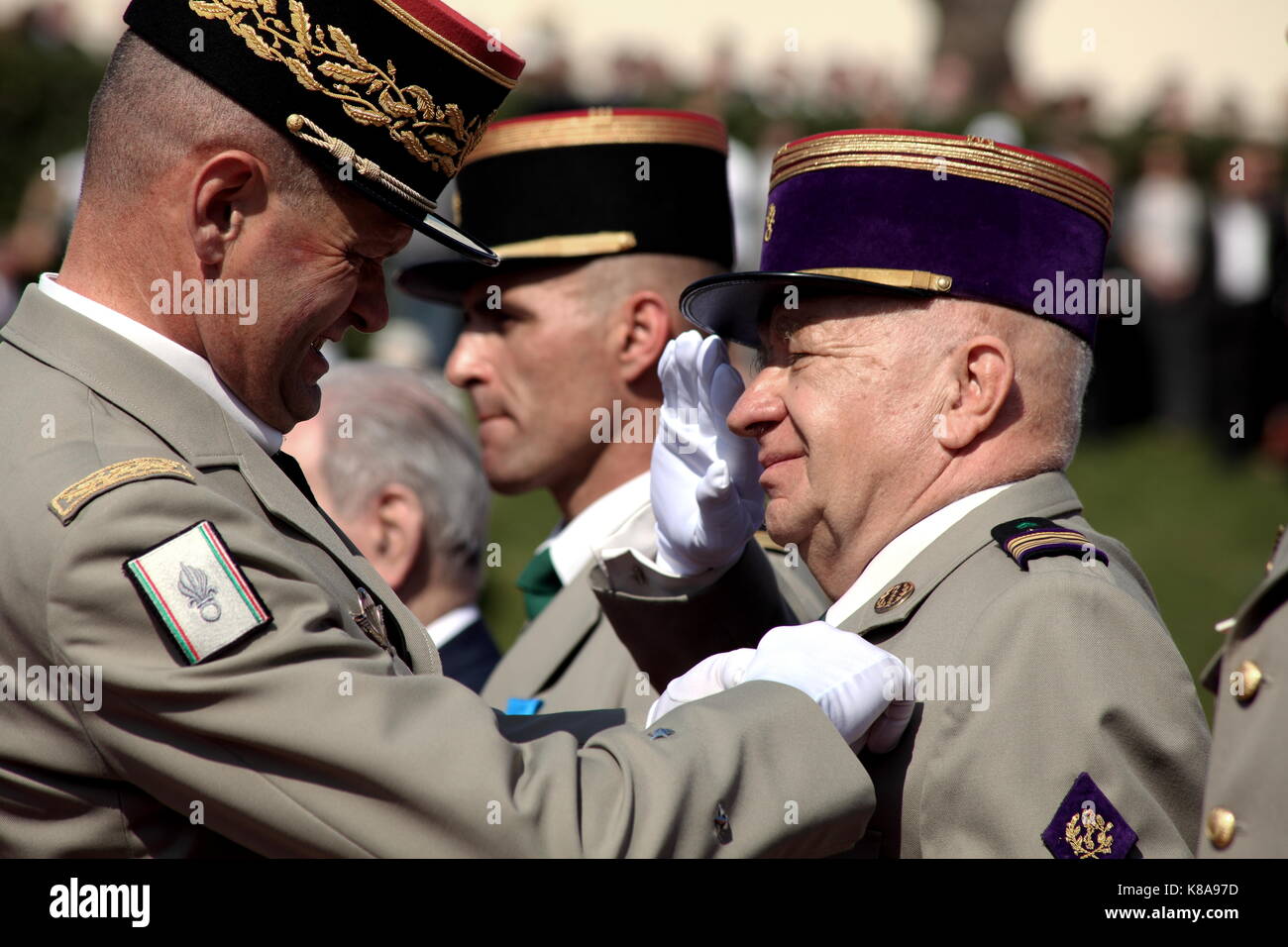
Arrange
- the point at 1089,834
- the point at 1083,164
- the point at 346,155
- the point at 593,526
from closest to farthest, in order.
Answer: the point at 1089,834, the point at 346,155, the point at 593,526, the point at 1083,164

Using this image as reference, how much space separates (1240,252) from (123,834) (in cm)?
1099

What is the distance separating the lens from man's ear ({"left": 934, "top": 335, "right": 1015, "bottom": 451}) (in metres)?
2.88

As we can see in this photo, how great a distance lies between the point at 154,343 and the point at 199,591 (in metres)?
0.52

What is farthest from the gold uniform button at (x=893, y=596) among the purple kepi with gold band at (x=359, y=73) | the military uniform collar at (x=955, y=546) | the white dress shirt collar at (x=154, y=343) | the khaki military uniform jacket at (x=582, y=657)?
the white dress shirt collar at (x=154, y=343)

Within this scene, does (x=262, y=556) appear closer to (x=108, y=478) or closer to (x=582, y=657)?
(x=108, y=478)

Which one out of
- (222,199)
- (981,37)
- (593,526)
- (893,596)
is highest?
(981,37)

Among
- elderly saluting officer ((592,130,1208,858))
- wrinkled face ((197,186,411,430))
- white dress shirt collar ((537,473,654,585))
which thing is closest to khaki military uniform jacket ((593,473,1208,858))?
elderly saluting officer ((592,130,1208,858))

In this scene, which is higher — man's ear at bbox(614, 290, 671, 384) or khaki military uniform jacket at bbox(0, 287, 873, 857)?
man's ear at bbox(614, 290, 671, 384)

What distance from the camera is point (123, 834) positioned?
7.45ft

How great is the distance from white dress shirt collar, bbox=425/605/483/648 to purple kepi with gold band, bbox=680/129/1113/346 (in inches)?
75.5

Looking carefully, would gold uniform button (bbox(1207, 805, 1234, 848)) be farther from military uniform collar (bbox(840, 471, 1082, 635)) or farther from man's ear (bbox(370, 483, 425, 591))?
man's ear (bbox(370, 483, 425, 591))

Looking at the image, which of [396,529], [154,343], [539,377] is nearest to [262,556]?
[154,343]

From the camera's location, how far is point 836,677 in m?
2.54

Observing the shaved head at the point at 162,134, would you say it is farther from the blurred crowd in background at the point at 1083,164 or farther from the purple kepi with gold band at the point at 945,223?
the blurred crowd in background at the point at 1083,164
